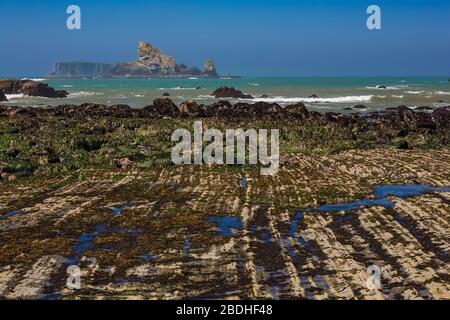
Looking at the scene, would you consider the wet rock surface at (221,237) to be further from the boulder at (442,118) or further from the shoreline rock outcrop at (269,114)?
the boulder at (442,118)

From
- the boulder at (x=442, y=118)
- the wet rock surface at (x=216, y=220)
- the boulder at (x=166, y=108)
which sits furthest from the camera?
the boulder at (x=166, y=108)

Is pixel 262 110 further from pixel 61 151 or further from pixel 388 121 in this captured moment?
pixel 61 151

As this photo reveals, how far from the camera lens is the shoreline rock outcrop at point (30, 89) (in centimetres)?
10219

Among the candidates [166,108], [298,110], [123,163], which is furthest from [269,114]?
[123,163]

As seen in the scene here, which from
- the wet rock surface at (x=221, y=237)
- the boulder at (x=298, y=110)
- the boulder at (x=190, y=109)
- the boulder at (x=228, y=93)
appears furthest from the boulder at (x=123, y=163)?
the boulder at (x=228, y=93)

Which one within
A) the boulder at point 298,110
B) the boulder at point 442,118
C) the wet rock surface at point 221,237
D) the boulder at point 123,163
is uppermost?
the boulder at point 298,110

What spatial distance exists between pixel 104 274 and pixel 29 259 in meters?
2.43

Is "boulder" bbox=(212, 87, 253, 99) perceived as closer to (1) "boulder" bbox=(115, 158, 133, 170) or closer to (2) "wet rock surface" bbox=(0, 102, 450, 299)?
(2) "wet rock surface" bbox=(0, 102, 450, 299)

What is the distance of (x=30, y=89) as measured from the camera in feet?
344

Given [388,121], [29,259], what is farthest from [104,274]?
[388,121]

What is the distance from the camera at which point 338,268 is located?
1300cm

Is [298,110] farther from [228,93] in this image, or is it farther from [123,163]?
[228,93]

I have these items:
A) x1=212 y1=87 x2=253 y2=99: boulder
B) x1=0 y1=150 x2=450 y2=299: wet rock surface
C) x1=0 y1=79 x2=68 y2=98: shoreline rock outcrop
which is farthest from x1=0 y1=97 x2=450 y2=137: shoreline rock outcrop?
x1=0 y1=79 x2=68 y2=98: shoreline rock outcrop

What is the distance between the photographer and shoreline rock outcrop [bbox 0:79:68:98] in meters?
102
